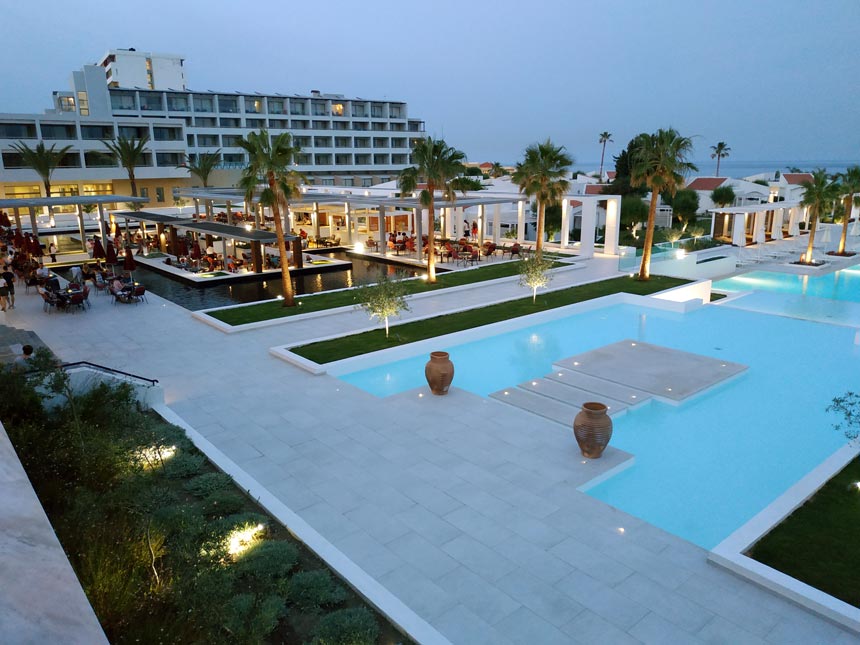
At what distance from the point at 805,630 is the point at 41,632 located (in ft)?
23.4

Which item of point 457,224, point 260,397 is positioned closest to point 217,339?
point 260,397

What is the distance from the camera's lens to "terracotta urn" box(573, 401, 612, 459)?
984 centimetres

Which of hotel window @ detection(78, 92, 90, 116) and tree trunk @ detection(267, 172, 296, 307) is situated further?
hotel window @ detection(78, 92, 90, 116)

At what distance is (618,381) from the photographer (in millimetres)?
13805

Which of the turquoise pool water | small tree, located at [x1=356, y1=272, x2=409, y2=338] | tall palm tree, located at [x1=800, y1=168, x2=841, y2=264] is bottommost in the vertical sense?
the turquoise pool water

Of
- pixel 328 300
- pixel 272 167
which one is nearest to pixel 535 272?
pixel 328 300

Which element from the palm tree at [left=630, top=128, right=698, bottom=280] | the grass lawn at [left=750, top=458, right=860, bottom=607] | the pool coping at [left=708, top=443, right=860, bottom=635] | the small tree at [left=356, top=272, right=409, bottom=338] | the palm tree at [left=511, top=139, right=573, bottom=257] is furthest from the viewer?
the palm tree at [left=511, top=139, right=573, bottom=257]

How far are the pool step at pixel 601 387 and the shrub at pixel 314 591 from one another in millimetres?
7744

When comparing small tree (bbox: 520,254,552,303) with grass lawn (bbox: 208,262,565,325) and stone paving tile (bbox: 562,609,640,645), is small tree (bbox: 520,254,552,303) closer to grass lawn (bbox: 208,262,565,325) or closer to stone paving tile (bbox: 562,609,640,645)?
grass lawn (bbox: 208,262,565,325)

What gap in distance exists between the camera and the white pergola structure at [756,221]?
3547cm

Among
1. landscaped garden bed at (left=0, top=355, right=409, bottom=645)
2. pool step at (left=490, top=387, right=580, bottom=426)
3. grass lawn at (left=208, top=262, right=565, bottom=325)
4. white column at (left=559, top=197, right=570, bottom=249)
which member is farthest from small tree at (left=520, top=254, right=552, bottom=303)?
landscaped garden bed at (left=0, top=355, right=409, bottom=645)

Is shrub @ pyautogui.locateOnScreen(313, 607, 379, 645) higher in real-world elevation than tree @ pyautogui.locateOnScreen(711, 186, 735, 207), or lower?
lower

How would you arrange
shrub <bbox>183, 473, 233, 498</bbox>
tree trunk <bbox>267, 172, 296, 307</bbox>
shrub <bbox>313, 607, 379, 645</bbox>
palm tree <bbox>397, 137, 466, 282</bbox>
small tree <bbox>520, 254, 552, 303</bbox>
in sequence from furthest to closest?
1. palm tree <bbox>397, 137, 466, 282</bbox>
2. small tree <bbox>520, 254, 552, 303</bbox>
3. tree trunk <bbox>267, 172, 296, 307</bbox>
4. shrub <bbox>183, 473, 233, 498</bbox>
5. shrub <bbox>313, 607, 379, 645</bbox>

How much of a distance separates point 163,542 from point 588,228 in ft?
89.6
